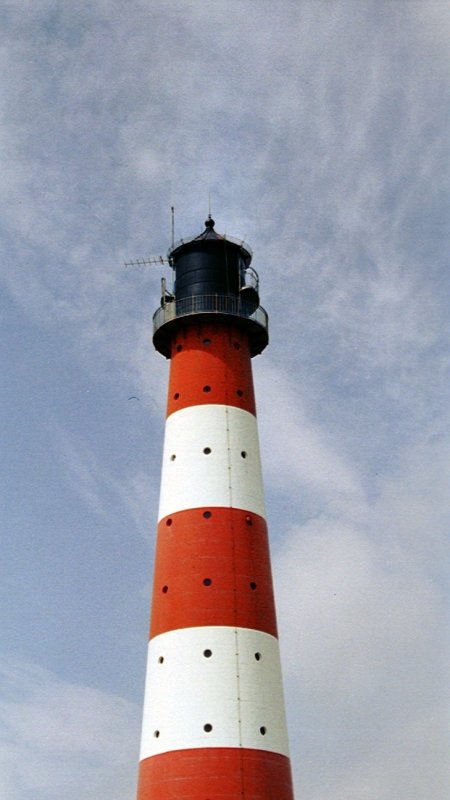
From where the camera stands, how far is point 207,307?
34.7m

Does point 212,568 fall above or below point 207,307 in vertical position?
below

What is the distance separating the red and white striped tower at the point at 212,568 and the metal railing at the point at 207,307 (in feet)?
0.16

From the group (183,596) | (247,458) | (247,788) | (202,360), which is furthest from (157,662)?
(202,360)

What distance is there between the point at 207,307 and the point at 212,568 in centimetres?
963

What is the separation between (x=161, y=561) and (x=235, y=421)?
17.8 feet

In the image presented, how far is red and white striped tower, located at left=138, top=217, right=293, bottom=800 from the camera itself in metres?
28.2

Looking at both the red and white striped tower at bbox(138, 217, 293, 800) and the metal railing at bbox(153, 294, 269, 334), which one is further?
the metal railing at bbox(153, 294, 269, 334)

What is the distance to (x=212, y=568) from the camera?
100 ft

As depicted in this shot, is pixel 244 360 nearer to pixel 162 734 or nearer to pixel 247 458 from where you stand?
pixel 247 458

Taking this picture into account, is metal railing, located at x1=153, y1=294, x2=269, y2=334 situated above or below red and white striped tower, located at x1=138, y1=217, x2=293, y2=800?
above

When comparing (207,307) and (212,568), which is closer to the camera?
(212,568)

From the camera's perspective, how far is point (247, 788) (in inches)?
1093

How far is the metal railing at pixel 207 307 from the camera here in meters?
34.7

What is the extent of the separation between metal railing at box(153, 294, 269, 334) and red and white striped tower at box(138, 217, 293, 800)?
0.16ft
